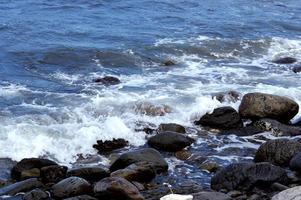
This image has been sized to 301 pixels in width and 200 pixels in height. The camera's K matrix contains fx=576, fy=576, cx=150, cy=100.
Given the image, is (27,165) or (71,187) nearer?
(71,187)

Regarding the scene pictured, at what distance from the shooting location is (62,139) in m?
15.1

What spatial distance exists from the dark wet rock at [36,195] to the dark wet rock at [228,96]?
789cm

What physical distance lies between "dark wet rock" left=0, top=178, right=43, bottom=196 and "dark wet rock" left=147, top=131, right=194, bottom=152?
3.48 m

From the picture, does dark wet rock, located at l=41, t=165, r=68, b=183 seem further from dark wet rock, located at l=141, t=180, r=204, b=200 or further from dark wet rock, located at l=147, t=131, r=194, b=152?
dark wet rock, located at l=147, t=131, r=194, b=152

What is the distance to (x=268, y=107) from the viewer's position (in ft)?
54.1

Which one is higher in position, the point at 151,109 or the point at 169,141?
the point at 169,141

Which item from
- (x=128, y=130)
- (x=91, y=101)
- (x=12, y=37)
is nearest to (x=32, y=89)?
(x=91, y=101)

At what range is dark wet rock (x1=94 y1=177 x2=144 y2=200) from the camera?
38.3 ft

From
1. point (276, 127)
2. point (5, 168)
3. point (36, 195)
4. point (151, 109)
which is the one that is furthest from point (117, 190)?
point (276, 127)

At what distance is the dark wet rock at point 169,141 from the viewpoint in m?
14.6

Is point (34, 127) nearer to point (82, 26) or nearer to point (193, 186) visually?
point (193, 186)

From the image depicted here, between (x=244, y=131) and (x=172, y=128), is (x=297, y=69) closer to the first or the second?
(x=244, y=131)

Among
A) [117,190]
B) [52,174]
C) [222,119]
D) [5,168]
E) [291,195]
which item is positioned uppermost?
[291,195]

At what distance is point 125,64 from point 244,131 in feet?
24.9
